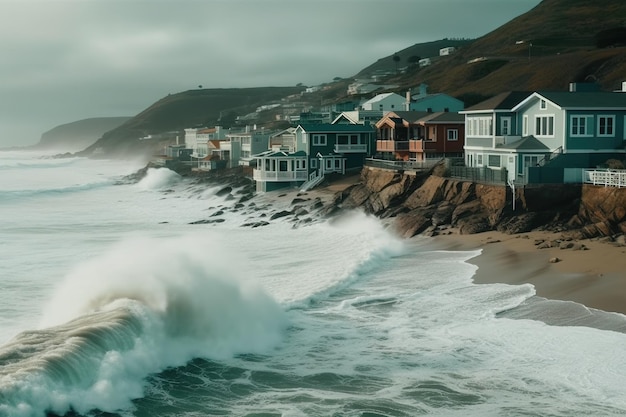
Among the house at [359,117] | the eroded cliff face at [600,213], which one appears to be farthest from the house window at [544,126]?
the house at [359,117]

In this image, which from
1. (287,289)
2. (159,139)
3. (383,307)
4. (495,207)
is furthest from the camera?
(159,139)

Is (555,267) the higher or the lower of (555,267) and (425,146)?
the lower

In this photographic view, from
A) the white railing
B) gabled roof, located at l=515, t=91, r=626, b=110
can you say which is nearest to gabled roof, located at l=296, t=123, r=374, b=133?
gabled roof, located at l=515, t=91, r=626, b=110

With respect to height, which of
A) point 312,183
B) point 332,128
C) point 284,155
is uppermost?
point 332,128

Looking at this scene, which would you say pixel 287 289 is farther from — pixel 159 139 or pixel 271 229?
pixel 159 139

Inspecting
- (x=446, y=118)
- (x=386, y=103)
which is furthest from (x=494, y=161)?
(x=386, y=103)

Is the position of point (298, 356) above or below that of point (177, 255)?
below

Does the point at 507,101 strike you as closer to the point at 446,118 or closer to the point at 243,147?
the point at 446,118

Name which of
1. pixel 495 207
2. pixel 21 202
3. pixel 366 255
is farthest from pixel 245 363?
pixel 21 202
